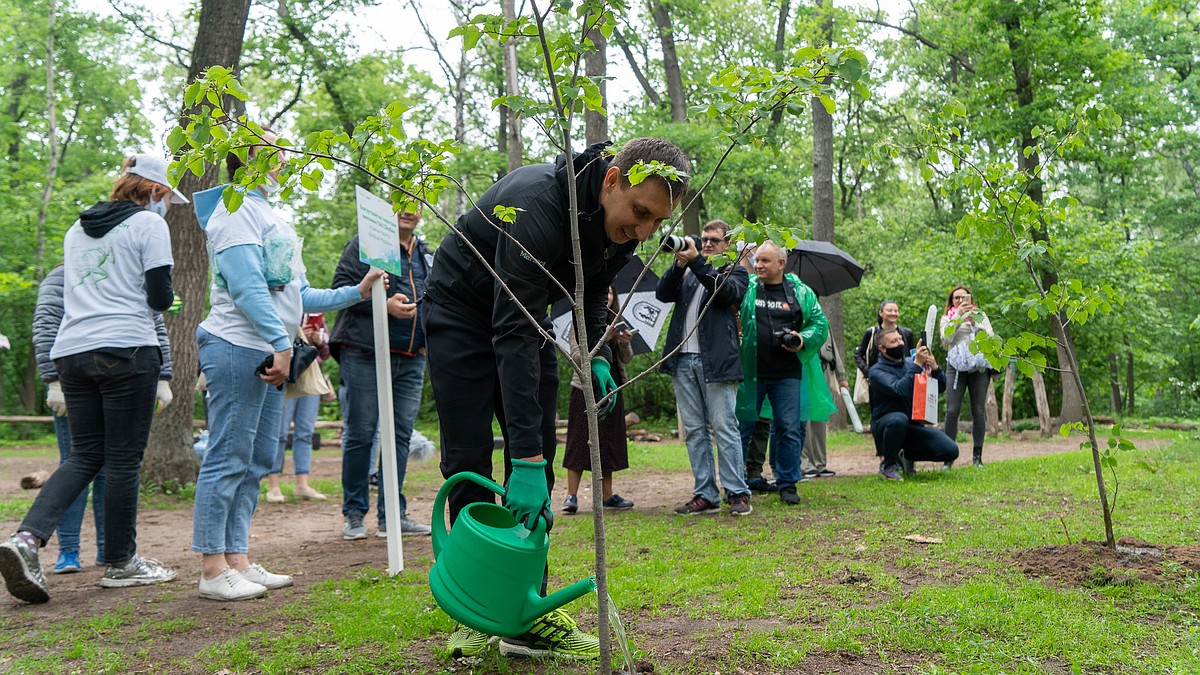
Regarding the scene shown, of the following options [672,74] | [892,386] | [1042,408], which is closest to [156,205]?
[892,386]

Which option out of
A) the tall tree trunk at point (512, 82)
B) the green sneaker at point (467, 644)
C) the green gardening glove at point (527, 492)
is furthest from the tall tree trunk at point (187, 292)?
the green gardening glove at point (527, 492)

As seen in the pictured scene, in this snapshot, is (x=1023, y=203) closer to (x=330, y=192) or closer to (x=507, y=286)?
(x=507, y=286)

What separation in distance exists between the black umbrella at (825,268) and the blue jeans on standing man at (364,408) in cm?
449

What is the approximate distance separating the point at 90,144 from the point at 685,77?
17.8 m

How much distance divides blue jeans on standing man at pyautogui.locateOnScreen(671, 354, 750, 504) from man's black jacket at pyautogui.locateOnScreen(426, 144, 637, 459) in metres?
2.89

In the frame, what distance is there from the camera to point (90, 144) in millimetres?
25906

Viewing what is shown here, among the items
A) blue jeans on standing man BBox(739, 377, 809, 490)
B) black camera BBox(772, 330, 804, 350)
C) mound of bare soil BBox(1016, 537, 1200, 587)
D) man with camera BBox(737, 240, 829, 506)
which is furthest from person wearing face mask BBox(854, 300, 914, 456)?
mound of bare soil BBox(1016, 537, 1200, 587)

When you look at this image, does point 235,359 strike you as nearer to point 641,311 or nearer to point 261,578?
point 261,578

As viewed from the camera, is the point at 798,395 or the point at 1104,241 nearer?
the point at 798,395

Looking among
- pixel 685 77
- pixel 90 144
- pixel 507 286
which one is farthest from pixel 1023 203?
pixel 90 144

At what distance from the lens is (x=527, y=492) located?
2473 millimetres

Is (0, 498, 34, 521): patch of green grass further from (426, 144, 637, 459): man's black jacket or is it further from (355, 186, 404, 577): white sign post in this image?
(426, 144, 637, 459): man's black jacket

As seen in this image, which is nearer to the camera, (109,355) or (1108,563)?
(1108,563)

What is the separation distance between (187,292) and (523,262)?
6.27 m
